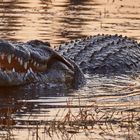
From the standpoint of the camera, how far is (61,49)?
36.0ft

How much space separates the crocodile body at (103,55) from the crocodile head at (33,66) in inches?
38.2

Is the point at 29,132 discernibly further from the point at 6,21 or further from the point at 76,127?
the point at 6,21

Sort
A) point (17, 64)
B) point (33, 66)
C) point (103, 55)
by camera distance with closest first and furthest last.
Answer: point (17, 64) < point (33, 66) < point (103, 55)

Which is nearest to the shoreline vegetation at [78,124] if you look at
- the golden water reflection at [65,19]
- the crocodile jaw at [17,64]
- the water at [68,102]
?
the water at [68,102]

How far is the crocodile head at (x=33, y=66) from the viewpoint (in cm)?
844

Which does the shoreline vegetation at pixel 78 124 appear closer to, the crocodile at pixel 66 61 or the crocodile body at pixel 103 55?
the crocodile at pixel 66 61

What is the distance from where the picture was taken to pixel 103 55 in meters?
10.9

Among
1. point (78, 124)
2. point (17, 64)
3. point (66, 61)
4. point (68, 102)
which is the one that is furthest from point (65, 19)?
point (78, 124)

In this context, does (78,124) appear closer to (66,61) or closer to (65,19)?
(66,61)

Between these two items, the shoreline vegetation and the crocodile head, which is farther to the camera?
the crocodile head

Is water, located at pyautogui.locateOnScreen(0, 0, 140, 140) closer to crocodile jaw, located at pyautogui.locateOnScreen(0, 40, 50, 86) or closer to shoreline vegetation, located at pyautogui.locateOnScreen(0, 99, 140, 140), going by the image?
shoreline vegetation, located at pyautogui.locateOnScreen(0, 99, 140, 140)

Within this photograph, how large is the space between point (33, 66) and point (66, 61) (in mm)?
728

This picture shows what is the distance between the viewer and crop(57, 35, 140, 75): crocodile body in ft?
35.1

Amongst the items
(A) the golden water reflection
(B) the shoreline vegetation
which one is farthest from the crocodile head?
(A) the golden water reflection
